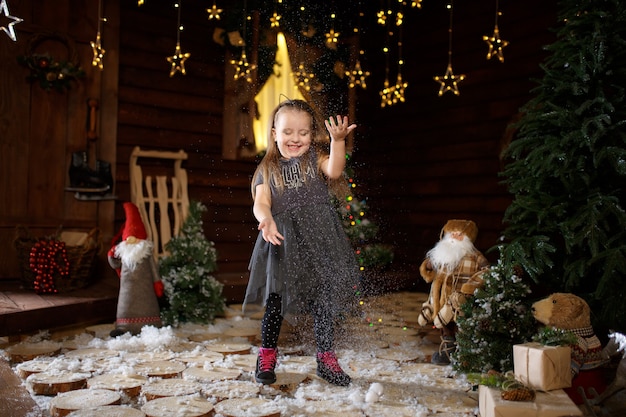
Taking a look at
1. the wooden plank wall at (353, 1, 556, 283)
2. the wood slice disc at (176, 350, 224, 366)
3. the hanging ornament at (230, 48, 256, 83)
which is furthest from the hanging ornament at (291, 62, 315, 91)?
the wood slice disc at (176, 350, 224, 366)

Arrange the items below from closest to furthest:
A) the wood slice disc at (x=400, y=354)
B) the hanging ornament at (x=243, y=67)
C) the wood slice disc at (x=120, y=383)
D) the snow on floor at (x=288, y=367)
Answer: the snow on floor at (x=288, y=367)
the wood slice disc at (x=120, y=383)
the wood slice disc at (x=400, y=354)
the hanging ornament at (x=243, y=67)

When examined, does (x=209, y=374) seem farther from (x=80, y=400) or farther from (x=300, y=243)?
(x=300, y=243)

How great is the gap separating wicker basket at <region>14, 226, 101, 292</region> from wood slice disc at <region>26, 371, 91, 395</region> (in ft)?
5.36

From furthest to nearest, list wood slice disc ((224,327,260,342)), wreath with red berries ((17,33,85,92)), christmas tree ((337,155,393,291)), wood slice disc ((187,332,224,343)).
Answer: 1. christmas tree ((337,155,393,291))
2. wreath with red berries ((17,33,85,92))
3. wood slice disc ((224,327,260,342))
4. wood slice disc ((187,332,224,343))

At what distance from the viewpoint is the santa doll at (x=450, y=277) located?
10.0 feet

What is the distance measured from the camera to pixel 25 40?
4.67m

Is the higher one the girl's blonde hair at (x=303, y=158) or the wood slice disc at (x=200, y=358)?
the girl's blonde hair at (x=303, y=158)

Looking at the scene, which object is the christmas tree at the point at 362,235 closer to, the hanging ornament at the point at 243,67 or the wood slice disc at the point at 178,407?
the hanging ornament at the point at 243,67

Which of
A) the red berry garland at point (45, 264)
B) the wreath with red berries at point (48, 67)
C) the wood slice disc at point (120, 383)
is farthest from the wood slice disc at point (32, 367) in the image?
the wreath with red berries at point (48, 67)

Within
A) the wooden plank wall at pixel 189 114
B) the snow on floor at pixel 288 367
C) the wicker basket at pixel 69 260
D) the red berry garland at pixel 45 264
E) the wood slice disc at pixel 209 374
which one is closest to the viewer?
the snow on floor at pixel 288 367

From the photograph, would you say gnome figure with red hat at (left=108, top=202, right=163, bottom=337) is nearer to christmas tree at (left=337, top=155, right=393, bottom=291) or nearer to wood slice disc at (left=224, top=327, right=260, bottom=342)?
wood slice disc at (left=224, top=327, right=260, bottom=342)

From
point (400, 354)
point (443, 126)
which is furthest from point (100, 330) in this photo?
point (443, 126)

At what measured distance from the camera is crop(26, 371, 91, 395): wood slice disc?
246 centimetres

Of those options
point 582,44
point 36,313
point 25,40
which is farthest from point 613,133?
point 25,40
